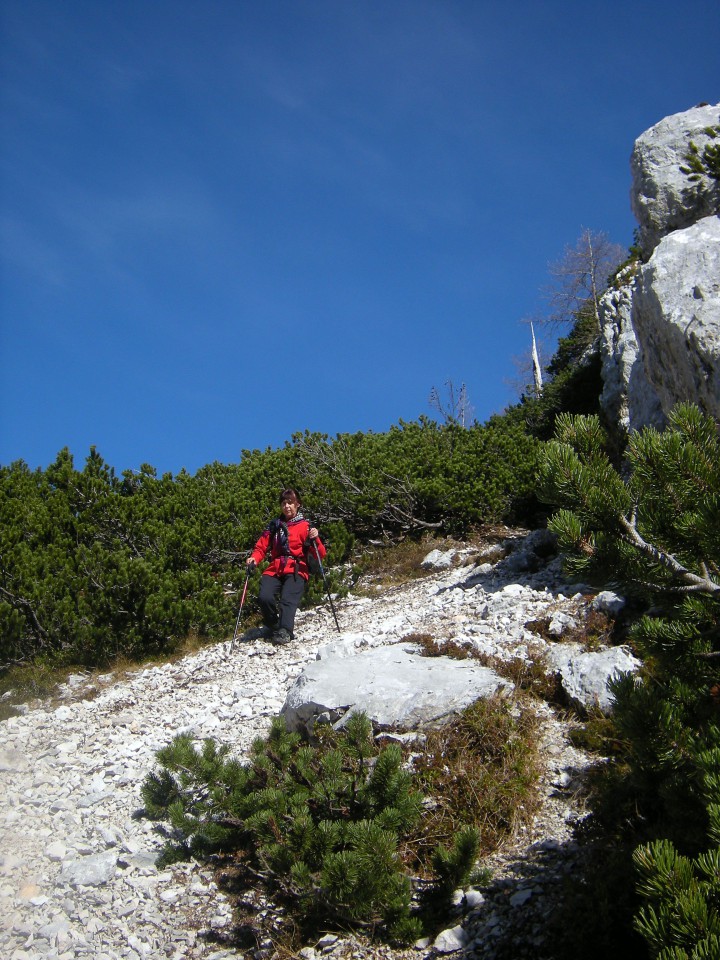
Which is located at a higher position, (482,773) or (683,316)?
(683,316)

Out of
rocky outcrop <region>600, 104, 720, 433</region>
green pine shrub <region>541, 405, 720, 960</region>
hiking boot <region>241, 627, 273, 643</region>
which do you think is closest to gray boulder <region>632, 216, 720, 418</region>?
rocky outcrop <region>600, 104, 720, 433</region>

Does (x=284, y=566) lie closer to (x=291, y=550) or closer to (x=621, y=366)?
(x=291, y=550)

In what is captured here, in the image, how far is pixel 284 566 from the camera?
34.7 feet

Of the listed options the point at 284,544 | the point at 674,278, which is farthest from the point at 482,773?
the point at 674,278

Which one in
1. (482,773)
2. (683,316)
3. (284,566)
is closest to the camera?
(482,773)

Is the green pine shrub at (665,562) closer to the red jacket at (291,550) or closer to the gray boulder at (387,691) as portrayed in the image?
the gray boulder at (387,691)

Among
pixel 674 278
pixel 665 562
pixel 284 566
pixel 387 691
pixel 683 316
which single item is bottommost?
pixel 387 691

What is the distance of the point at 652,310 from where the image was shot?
29.7 feet

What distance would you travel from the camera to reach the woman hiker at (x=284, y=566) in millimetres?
10312

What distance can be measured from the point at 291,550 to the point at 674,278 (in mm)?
5896

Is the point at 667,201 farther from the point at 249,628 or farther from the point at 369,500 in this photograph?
the point at 249,628

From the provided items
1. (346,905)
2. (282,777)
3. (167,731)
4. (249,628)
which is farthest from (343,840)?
(249,628)

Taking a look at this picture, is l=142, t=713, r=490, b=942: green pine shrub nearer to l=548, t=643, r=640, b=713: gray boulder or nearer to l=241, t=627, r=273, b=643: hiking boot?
l=548, t=643, r=640, b=713: gray boulder

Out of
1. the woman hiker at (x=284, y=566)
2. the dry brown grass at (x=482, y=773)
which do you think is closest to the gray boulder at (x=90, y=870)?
the dry brown grass at (x=482, y=773)
